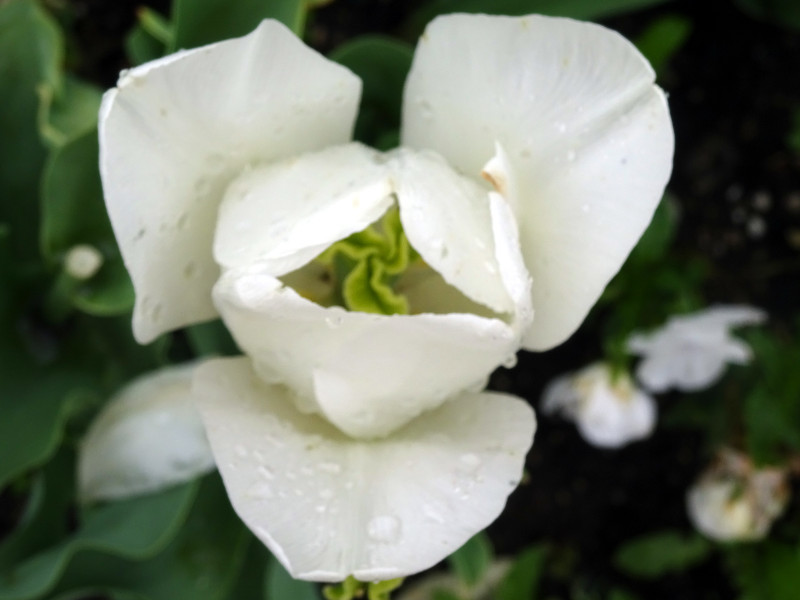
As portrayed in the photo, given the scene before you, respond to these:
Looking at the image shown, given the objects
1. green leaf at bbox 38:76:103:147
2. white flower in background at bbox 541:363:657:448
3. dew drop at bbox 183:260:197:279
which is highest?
dew drop at bbox 183:260:197:279

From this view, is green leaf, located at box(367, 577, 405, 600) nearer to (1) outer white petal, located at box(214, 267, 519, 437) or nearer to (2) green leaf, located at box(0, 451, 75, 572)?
(1) outer white petal, located at box(214, 267, 519, 437)

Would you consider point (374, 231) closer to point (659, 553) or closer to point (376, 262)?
point (376, 262)

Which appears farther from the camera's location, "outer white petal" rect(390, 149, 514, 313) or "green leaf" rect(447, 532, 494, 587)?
"green leaf" rect(447, 532, 494, 587)

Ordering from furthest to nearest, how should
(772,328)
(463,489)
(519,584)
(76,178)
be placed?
(772,328) < (519,584) < (76,178) < (463,489)

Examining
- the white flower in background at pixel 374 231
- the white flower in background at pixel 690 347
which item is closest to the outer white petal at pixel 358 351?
the white flower in background at pixel 374 231

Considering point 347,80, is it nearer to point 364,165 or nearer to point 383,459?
point 364,165

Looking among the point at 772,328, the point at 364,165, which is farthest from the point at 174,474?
the point at 772,328

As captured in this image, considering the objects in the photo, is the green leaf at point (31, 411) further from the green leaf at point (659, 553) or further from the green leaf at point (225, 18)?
the green leaf at point (659, 553)

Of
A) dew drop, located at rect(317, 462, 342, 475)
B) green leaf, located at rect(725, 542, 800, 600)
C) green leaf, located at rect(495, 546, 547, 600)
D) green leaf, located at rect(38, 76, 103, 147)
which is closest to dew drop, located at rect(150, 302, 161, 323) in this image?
dew drop, located at rect(317, 462, 342, 475)
